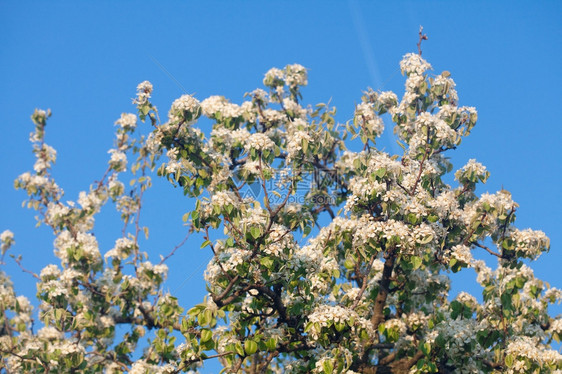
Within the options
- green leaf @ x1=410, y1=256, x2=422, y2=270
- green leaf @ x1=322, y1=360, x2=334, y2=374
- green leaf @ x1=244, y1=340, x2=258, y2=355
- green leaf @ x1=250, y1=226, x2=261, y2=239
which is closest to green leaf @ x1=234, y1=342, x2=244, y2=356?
green leaf @ x1=244, y1=340, x2=258, y2=355

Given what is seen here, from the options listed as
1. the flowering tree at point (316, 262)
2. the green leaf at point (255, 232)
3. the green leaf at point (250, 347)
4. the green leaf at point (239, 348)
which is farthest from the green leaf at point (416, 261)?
the green leaf at point (239, 348)

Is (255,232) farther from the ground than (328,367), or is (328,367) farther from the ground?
(255,232)

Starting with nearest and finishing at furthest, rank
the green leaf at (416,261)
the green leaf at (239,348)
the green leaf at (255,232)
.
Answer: the green leaf at (255,232), the green leaf at (239,348), the green leaf at (416,261)

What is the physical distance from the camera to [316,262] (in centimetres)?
966

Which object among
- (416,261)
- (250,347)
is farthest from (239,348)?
(416,261)

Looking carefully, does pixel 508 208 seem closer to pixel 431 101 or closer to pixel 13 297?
pixel 431 101

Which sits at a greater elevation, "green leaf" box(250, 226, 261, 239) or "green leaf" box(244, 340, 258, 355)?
"green leaf" box(250, 226, 261, 239)

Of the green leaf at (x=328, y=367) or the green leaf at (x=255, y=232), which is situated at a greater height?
the green leaf at (x=255, y=232)

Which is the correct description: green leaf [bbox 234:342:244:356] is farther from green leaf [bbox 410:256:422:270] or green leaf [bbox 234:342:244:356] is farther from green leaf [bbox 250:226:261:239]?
green leaf [bbox 410:256:422:270]

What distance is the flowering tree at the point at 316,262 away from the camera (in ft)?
31.5

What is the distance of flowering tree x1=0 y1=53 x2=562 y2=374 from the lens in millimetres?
9594

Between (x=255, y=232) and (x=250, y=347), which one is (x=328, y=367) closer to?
(x=250, y=347)

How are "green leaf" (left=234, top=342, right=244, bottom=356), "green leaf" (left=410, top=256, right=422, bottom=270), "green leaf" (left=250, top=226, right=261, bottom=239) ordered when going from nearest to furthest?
"green leaf" (left=250, top=226, right=261, bottom=239)
"green leaf" (left=234, top=342, right=244, bottom=356)
"green leaf" (left=410, top=256, right=422, bottom=270)

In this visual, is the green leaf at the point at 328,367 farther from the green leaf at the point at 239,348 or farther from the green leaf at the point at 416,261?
the green leaf at the point at 416,261
